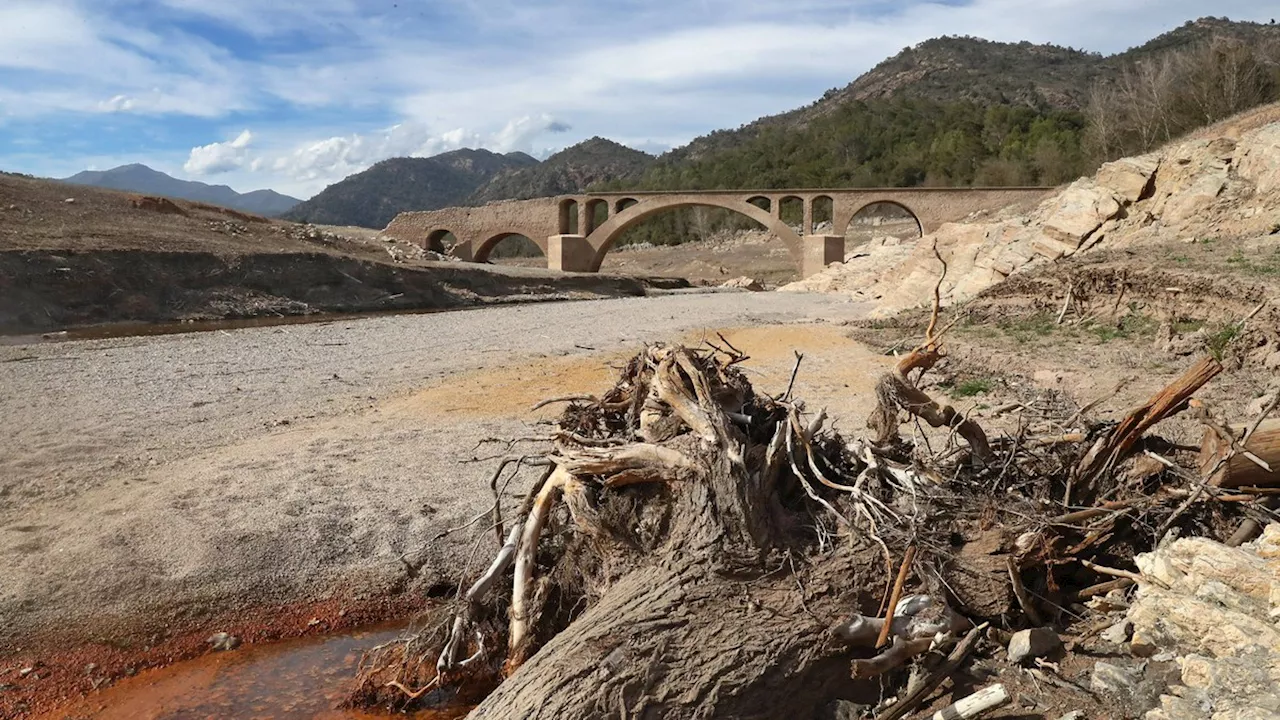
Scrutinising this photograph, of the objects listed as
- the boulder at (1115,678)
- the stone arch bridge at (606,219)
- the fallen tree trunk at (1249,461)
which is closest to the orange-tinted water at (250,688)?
the boulder at (1115,678)

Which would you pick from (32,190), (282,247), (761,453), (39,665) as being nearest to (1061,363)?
(761,453)

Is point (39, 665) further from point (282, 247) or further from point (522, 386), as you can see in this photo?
point (282, 247)

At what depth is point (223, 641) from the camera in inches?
204

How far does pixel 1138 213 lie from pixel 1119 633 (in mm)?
13129

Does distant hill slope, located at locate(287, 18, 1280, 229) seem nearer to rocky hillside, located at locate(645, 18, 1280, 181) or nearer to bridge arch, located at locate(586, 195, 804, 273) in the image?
rocky hillside, located at locate(645, 18, 1280, 181)

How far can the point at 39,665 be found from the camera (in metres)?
4.86

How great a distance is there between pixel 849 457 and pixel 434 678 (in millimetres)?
2376

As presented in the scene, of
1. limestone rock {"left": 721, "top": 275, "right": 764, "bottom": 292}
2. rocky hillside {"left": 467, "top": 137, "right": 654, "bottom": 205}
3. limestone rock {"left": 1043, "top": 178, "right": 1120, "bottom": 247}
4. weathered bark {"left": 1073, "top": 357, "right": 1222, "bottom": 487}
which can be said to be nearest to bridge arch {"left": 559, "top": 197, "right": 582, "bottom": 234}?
limestone rock {"left": 721, "top": 275, "right": 764, "bottom": 292}

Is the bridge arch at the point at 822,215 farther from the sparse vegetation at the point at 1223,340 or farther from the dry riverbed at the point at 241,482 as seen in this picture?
the sparse vegetation at the point at 1223,340

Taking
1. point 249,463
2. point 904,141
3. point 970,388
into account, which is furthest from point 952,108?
point 249,463

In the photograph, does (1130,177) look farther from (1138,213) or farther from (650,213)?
(650,213)

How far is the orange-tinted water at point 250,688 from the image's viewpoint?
15.0 ft

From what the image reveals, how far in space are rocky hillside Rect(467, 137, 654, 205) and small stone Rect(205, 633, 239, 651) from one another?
371ft

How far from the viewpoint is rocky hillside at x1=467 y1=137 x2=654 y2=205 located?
4825 inches
